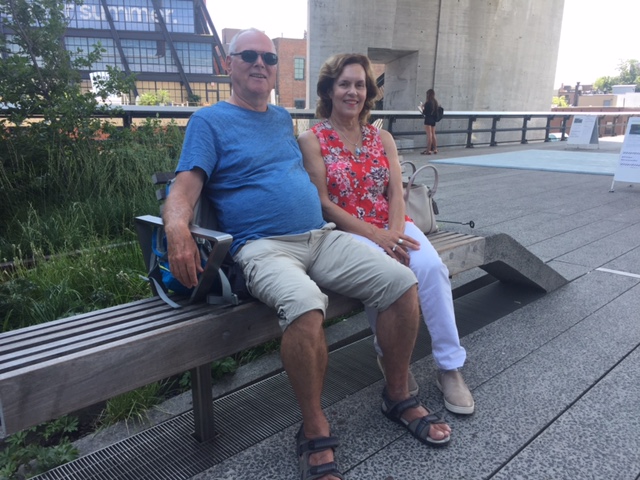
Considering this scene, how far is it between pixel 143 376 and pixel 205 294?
470 mm

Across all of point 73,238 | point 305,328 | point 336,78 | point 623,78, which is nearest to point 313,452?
point 305,328

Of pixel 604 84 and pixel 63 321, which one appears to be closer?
pixel 63 321

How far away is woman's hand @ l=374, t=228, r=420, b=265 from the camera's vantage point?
2.61 m

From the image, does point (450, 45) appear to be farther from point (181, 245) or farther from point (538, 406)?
point (181, 245)

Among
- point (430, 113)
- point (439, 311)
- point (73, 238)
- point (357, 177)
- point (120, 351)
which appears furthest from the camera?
point (430, 113)

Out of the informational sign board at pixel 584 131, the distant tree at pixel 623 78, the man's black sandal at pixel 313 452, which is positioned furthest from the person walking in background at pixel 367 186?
the distant tree at pixel 623 78

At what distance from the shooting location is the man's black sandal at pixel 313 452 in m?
1.92

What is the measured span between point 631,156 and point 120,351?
8.16 meters

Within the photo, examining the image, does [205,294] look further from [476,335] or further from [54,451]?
[476,335]

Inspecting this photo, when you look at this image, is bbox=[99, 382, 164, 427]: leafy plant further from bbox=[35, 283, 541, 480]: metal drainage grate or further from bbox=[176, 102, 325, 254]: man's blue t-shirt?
bbox=[176, 102, 325, 254]: man's blue t-shirt

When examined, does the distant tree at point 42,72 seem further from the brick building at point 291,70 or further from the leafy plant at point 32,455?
the brick building at point 291,70

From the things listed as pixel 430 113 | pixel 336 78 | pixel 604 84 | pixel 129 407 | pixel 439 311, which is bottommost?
pixel 129 407

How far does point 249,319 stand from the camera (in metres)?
2.15

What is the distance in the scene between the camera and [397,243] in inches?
105
